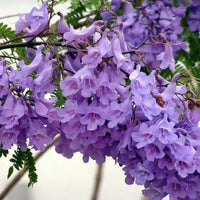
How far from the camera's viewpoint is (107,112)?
1.00 m

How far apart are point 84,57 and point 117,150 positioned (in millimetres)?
173

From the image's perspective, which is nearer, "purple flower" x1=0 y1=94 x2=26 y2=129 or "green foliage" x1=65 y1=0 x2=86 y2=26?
"purple flower" x1=0 y1=94 x2=26 y2=129

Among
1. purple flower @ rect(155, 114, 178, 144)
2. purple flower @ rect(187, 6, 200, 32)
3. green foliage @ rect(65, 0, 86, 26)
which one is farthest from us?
purple flower @ rect(187, 6, 200, 32)

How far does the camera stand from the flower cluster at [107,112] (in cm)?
99

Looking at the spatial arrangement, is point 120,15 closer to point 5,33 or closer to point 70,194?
Answer: point 5,33

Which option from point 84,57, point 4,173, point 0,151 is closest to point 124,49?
point 84,57

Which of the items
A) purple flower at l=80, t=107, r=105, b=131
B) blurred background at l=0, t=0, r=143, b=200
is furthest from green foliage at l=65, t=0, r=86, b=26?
blurred background at l=0, t=0, r=143, b=200

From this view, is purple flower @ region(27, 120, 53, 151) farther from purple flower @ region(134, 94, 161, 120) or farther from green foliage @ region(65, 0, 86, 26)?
green foliage @ region(65, 0, 86, 26)

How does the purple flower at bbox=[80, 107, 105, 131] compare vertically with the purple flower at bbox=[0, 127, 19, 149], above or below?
above

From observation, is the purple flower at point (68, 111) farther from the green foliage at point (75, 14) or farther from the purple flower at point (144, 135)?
the green foliage at point (75, 14)

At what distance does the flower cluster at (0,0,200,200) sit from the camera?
991 millimetres

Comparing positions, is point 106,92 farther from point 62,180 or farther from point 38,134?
point 62,180

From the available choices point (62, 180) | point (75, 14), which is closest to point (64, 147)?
point (75, 14)

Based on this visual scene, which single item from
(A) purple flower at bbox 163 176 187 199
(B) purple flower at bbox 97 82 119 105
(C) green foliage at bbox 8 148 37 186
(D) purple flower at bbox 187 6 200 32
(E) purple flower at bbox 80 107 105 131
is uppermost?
(B) purple flower at bbox 97 82 119 105
